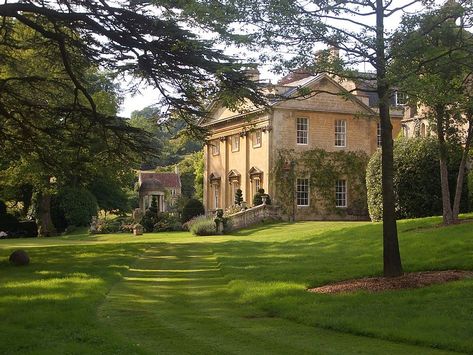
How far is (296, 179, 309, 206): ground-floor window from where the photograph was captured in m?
39.0

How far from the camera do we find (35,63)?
2103 centimetres

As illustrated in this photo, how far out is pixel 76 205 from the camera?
46094 millimetres

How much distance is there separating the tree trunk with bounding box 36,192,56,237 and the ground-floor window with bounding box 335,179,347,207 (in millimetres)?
21733

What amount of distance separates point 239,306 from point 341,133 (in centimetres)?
3091

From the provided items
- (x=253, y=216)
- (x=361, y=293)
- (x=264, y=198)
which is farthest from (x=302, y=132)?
(x=361, y=293)

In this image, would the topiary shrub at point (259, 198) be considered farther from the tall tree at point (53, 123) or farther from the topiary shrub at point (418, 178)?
the tall tree at point (53, 123)

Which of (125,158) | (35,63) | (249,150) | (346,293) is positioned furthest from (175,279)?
(249,150)

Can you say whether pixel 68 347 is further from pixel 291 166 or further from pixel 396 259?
pixel 291 166

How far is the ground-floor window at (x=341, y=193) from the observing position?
131 feet

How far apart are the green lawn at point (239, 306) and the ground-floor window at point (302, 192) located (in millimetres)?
19702

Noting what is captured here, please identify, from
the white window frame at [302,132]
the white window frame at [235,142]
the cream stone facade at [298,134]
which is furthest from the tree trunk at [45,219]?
the white window frame at [302,132]

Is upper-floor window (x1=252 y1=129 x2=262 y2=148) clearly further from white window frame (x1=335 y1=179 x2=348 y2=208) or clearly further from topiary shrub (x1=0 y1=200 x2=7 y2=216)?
topiary shrub (x1=0 y1=200 x2=7 y2=216)

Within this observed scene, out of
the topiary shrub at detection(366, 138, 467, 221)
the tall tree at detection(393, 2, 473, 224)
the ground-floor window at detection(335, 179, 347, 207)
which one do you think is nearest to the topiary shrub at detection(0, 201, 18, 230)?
the ground-floor window at detection(335, 179, 347, 207)

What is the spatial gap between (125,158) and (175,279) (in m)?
6.75
